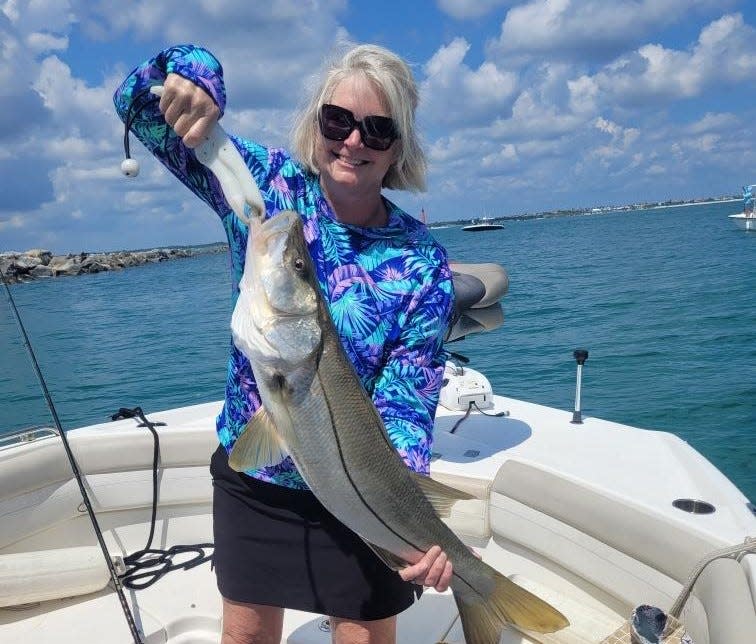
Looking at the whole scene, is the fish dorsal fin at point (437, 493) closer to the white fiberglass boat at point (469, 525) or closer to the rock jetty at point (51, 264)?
the white fiberglass boat at point (469, 525)

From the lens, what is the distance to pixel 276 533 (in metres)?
2.41

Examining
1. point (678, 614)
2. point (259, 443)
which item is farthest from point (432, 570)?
point (678, 614)

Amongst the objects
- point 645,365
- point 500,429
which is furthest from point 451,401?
point 645,365

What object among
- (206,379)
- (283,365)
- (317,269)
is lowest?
(206,379)

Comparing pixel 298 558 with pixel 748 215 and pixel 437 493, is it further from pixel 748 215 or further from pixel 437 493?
pixel 748 215

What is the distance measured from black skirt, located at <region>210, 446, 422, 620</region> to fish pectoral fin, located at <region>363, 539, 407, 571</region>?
16 centimetres

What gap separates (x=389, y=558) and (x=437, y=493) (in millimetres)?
276

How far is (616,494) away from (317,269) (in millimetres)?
2199

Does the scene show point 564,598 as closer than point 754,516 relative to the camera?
No

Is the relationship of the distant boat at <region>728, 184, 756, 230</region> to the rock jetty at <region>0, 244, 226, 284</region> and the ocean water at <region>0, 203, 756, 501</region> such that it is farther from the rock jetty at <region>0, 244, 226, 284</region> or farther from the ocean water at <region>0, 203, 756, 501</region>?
the rock jetty at <region>0, 244, 226, 284</region>

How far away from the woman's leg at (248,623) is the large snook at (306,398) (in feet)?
2.04

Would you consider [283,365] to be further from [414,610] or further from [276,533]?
[414,610]

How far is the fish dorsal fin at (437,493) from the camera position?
2.28m

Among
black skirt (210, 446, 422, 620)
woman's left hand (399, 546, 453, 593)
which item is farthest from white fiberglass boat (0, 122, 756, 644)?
black skirt (210, 446, 422, 620)
